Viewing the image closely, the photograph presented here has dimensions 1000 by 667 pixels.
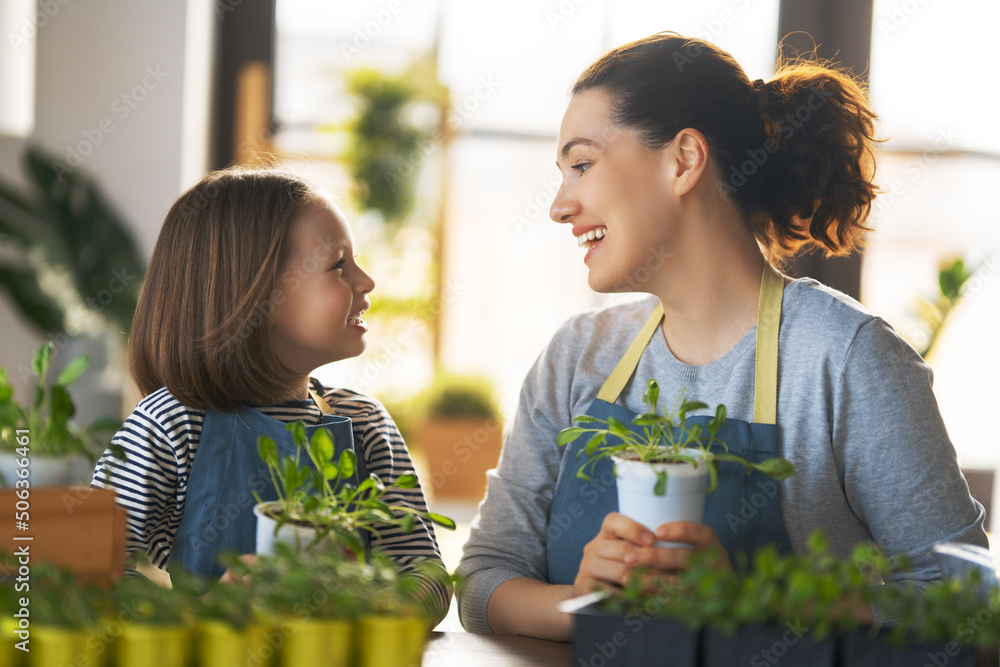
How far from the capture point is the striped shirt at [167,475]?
1174 mm

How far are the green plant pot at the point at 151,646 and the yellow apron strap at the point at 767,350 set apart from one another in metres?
0.86

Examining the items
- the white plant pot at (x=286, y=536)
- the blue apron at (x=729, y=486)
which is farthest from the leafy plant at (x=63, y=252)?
the white plant pot at (x=286, y=536)

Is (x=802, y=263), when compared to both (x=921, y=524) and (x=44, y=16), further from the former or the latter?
(x=44, y=16)

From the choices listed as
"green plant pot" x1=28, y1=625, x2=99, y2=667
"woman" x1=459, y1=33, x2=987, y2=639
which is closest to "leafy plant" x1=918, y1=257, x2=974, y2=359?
"woman" x1=459, y1=33, x2=987, y2=639

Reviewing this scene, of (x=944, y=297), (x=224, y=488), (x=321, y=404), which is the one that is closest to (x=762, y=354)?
(x=321, y=404)

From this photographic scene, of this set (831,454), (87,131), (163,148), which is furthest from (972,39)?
(87,131)

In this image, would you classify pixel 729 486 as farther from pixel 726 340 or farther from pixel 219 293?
pixel 219 293

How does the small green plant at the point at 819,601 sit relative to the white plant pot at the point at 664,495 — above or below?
below

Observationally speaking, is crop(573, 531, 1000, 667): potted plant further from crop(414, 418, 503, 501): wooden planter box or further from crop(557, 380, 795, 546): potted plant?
crop(414, 418, 503, 501): wooden planter box

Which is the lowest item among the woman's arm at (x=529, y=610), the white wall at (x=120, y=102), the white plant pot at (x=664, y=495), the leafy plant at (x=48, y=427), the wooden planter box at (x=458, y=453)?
the wooden planter box at (x=458, y=453)

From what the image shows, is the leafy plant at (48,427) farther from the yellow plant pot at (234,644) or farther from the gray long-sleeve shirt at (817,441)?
the gray long-sleeve shirt at (817,441)

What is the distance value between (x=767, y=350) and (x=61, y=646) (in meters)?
1.01

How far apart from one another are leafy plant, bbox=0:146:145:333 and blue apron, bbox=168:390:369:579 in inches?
85.9

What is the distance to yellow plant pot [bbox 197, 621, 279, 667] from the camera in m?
0.71
